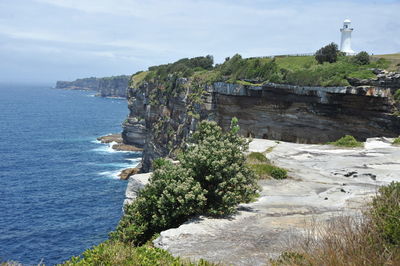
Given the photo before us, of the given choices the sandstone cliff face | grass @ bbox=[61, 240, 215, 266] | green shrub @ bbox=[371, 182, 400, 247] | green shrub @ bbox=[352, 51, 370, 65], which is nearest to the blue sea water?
the sandstone cliff face

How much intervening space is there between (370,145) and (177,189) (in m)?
20.1

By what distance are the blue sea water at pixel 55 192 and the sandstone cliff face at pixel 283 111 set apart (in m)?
15.3

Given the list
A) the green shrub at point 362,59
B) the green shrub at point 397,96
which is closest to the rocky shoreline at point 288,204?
the green shrub at point 397,96

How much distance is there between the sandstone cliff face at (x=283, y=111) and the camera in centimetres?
4091

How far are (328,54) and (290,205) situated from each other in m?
41.5

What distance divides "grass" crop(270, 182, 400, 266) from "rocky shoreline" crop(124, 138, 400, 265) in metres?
1.09

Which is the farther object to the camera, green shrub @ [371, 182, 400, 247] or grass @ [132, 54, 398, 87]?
grass @ [132, 54, 398, 87]

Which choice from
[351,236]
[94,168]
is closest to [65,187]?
[94,168]

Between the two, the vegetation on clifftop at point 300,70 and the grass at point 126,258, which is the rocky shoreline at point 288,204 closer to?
the grass at point 126,258

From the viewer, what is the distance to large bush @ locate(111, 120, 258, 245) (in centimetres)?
1354

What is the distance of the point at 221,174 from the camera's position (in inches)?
565

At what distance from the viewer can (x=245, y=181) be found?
1455 centimetres

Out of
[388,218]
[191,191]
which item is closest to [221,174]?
[191,191]

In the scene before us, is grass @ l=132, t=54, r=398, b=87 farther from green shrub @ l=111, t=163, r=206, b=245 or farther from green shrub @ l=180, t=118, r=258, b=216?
green shrub @ l=111, t=163, r=206, b=245
